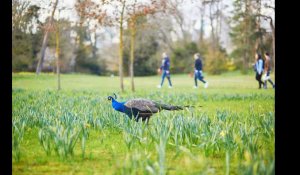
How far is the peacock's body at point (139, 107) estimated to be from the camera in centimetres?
313

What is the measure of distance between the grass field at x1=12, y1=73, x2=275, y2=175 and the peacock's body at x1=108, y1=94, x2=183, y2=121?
0.17 feet

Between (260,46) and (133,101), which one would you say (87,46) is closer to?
(133,101)

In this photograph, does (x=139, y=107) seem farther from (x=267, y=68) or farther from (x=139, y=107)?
(x=267, y=68)

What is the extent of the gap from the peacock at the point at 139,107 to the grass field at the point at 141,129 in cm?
5

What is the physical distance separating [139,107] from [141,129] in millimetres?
439

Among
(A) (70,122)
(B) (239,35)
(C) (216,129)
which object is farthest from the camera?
(B) (239,35)

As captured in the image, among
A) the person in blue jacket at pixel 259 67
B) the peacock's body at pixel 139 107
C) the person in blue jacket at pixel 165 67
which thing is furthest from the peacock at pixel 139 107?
the person in blue jacket at pixel 259 67

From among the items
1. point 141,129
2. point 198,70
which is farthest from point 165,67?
point 141,129

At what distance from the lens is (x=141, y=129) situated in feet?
8.98

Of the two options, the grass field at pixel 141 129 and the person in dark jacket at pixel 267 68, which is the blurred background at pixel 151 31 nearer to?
the person in dark jacket at pixel 267 68

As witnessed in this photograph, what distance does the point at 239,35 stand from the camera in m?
3.34

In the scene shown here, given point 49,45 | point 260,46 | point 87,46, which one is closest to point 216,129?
point 260,46

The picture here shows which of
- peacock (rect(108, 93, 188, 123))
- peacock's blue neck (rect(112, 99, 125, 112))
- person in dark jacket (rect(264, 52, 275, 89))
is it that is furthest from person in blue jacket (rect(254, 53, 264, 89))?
peacock's blue neck (rect(112, 99, 125, 112))
